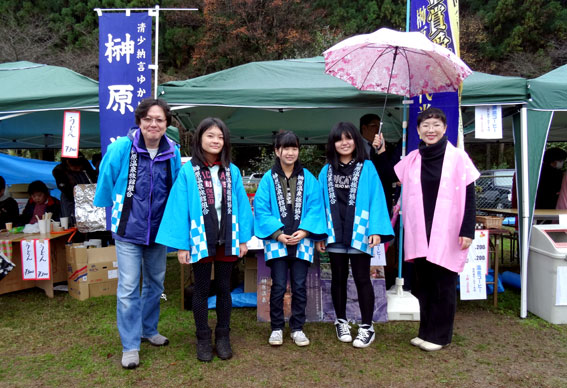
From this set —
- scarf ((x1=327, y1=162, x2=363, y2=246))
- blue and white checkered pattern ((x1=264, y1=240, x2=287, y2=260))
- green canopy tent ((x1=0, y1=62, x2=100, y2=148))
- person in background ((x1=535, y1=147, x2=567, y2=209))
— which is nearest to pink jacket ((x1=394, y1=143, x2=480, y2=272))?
scarf ((x1=327, y1=162, x2=363, y2=246))

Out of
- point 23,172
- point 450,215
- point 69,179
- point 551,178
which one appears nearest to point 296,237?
point 450,215

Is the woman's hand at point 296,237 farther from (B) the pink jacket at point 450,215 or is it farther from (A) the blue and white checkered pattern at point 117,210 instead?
(A) the blue and white checkered pattern at point 117,210

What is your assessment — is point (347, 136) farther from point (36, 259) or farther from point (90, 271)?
point (36, 259)

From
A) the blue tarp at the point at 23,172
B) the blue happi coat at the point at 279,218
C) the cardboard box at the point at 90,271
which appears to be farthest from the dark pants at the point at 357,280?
the blue tarp at the point at 23,172

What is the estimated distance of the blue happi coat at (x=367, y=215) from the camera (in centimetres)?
286

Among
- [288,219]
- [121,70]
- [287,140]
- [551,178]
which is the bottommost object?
[288,219]

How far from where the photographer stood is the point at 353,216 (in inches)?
113

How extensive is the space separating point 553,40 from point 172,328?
19980 mm

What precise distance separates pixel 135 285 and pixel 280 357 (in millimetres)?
1094

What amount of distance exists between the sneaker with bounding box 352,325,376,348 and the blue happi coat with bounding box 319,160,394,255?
57 centimetres

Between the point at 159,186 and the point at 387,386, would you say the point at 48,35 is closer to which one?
the point at 159,186

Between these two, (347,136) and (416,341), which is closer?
(347,136)

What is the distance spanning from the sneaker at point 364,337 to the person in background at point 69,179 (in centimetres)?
357

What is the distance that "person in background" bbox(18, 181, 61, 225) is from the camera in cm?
511
